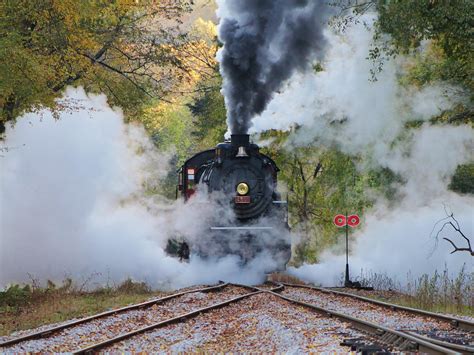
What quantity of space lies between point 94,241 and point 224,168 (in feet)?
12.2

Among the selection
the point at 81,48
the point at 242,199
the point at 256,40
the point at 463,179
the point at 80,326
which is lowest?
the point at 80,326

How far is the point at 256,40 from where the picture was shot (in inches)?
711

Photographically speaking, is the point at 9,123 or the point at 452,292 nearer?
the point at 452,292

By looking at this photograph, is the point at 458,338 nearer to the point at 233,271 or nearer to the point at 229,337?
the point at 229,337

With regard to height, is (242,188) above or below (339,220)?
above

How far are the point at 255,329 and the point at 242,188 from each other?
7.14 m

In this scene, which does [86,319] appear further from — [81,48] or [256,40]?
[81,48]

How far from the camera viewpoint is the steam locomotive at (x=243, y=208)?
1627 cm

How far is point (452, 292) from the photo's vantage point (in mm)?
12906

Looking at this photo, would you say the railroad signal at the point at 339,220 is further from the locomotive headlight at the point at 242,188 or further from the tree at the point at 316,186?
the tree at the point at 316,186

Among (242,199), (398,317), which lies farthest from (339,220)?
(398,317)

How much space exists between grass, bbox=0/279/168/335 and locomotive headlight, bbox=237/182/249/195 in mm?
2649

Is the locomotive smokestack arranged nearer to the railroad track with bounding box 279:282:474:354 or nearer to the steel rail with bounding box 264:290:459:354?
the railroad track with bounding box 279:282:474:354

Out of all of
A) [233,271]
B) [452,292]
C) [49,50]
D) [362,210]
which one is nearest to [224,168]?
[233,271]
